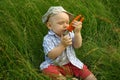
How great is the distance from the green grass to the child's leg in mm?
67

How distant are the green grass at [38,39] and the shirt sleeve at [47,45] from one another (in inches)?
6.3

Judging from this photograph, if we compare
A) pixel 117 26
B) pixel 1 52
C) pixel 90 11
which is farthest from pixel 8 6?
pixel 117 26

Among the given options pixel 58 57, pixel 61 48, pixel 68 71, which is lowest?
pixel 68 71

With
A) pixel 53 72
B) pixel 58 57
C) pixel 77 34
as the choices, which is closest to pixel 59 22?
pixel 77 34

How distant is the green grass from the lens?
10.6 feet

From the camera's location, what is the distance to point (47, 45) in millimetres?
3432

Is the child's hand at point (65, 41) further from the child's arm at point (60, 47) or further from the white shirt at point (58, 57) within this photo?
the white shirt at point (58, 57)

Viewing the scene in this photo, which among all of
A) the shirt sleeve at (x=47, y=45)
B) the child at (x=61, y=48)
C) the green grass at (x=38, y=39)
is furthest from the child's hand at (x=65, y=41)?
the green grass at (x=38, y=39)

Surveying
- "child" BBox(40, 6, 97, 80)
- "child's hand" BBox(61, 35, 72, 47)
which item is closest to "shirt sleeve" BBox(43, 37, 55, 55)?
"child" BBox(40, 6, 97, 80)

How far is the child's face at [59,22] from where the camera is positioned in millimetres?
3443

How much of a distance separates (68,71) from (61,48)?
234mm

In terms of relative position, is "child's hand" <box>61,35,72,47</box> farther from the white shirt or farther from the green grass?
the green grass

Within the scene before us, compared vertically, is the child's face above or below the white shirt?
above

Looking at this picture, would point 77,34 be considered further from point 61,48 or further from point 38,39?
point 38,39
